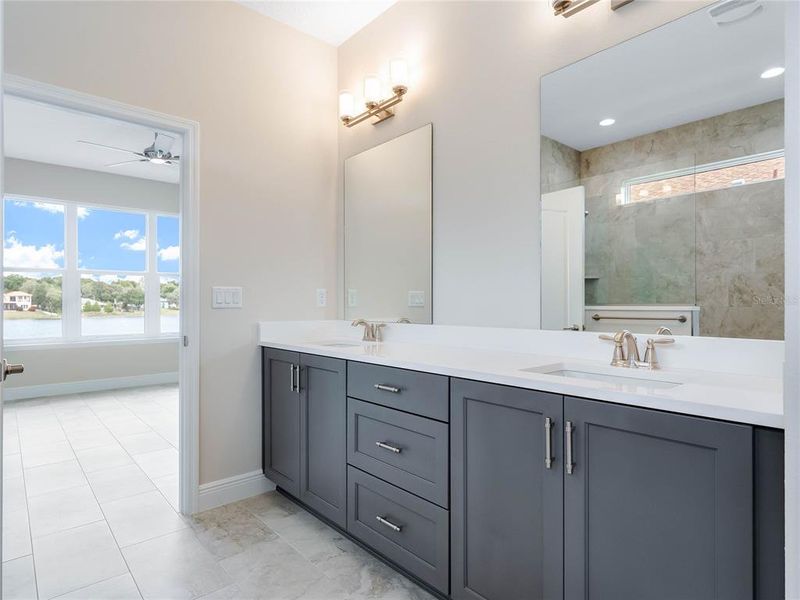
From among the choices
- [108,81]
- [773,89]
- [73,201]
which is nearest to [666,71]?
[773,89]

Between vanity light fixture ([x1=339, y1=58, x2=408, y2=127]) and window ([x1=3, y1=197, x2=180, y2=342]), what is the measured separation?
3436 millimetres

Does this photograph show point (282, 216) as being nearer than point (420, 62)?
No

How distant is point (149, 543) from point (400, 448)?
1296 mm

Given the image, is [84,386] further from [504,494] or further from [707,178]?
[707,178]

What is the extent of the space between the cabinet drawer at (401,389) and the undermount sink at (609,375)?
32 cm

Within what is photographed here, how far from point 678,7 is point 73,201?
6.14 m

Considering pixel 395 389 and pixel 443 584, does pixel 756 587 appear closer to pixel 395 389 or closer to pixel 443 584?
pixel 443 584

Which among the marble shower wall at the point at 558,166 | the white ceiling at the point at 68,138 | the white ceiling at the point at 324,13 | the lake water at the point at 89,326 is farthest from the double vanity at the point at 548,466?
the lake water at the point at 89,326

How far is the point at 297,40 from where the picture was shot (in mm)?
2762

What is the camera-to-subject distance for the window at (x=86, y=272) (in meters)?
5.06

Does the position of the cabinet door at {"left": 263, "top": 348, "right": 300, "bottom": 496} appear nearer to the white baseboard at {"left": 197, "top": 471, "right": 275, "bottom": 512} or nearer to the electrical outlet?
the white baseboard at {"left": 197, "top": 471, "right": 275, "bottom": 512}

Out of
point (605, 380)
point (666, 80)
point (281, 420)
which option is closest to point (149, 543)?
point (281, 420)

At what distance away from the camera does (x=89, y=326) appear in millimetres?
5500

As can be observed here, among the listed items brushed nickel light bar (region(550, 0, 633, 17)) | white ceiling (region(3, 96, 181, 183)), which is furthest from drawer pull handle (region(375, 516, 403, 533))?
white ceiling (region(3, 96, 181, 183))
